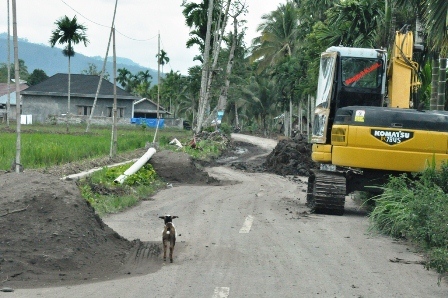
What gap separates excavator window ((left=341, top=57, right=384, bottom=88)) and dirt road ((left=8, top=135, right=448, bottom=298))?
295 centimetres

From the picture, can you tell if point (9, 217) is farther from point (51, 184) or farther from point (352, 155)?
point (352, 155)

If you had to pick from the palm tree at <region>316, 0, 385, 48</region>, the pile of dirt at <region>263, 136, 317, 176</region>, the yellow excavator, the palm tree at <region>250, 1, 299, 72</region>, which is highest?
the palm tree at <region>250, 1, 299, 72</region>

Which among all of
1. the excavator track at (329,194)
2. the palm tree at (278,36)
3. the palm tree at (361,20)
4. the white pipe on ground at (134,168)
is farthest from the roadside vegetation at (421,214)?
the palm tree at (278,36)

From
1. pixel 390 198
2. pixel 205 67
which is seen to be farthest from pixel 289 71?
pixel 390 198

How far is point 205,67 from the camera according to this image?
49.9m

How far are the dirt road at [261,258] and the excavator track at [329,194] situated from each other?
0.25 meters

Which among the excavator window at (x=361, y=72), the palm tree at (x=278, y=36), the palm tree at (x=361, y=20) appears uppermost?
the palm tree at (x=278, y=36)

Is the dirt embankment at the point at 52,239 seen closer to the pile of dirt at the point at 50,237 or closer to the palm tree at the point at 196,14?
the pile of dirt at the point at 50,237

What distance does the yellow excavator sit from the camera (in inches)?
583

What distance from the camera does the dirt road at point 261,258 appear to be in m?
8.27

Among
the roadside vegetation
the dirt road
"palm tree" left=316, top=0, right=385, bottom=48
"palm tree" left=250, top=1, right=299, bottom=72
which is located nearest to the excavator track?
the dirt road

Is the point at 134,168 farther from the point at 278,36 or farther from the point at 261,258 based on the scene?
the point at 278,36

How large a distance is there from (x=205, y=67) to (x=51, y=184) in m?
39.8

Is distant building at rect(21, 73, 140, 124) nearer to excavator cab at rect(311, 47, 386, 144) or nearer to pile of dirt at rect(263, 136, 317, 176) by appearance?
pile of dirt at rect(263, 136, 317, 176)
